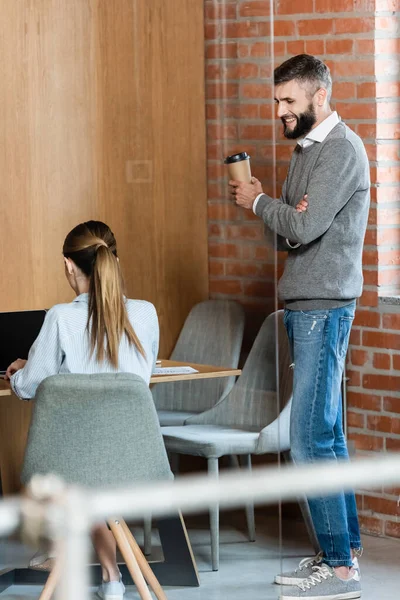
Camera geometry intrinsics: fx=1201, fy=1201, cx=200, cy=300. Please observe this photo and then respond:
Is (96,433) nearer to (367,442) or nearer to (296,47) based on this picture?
(367,442)

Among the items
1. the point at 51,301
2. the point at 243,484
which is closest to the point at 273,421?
the point at 51,301

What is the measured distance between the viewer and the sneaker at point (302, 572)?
133 inches

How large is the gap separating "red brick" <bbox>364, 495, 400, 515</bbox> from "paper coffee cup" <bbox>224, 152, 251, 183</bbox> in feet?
4.35

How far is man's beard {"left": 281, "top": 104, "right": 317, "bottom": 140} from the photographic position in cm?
333

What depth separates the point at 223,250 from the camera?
3406 mm

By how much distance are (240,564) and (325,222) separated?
97cm

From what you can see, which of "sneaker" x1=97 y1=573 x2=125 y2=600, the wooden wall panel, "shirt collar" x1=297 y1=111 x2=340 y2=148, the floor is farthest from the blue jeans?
"sneaker" x1=97 y1=573 x2=125 y2=600

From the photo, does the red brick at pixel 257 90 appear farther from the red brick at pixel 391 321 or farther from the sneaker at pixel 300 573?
the sneaker at pixel 300 573

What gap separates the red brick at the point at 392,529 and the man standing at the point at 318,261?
62 centimetres

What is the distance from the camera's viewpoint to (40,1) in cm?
342

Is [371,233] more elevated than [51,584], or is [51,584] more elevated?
[371,233]

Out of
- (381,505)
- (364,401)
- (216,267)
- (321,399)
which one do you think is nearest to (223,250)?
(216,267)

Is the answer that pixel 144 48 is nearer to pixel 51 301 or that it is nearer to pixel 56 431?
pixel 51 301

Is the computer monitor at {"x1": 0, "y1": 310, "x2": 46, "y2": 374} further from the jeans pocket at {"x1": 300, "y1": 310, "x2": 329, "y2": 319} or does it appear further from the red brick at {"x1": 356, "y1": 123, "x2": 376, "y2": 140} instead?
the red brick at {"x1": 356, "y1": 123, "x2": 376, "y2": 140}
